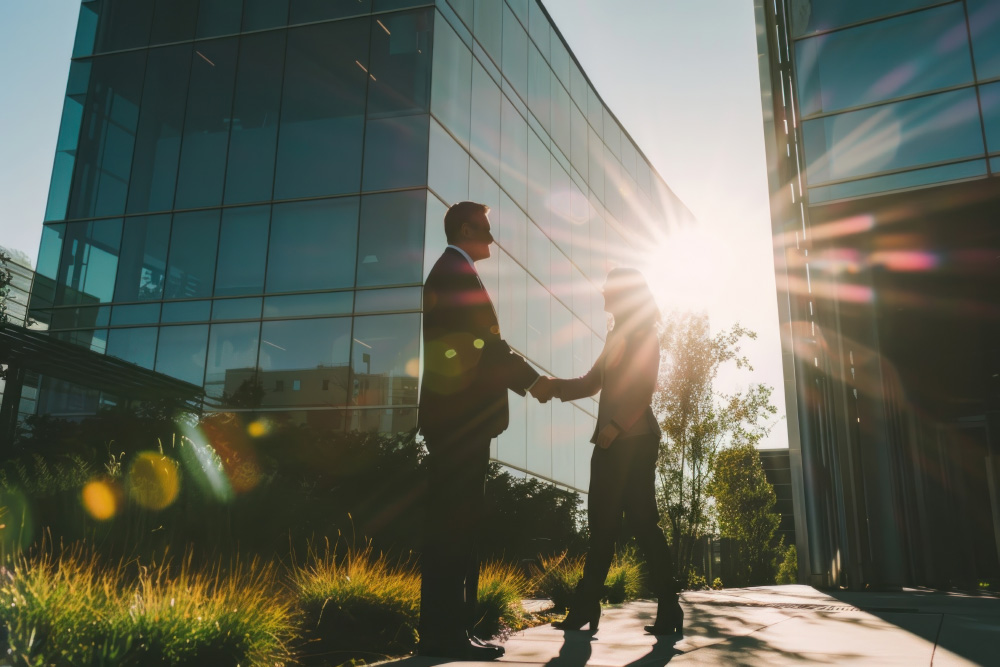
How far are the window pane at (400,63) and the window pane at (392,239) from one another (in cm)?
194

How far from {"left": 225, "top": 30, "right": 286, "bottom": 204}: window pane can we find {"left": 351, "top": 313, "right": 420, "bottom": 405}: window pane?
13.2 ft

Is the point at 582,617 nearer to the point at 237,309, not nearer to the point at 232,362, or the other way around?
the point at 232,362

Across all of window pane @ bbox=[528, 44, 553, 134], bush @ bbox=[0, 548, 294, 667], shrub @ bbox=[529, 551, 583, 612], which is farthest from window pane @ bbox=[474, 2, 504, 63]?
bush @ bbox=[0, 548, 294, 667]

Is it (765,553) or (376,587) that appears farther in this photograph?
(765,553)

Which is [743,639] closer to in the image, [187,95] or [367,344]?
[367,344]

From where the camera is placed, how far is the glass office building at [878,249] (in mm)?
11445

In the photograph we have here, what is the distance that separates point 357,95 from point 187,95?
4.29 metres

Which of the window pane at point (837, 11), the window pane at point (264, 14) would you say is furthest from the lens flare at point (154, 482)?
the window pane at point (264, 14)

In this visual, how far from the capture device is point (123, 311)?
15711mm

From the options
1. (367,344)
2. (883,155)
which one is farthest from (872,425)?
(367,344)

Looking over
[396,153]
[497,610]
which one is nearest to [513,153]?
[396,153]

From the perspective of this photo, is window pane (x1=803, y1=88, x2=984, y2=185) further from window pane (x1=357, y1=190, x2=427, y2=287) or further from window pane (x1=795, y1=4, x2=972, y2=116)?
window pane (x1=357, y1=190, x2=427, y2=287)

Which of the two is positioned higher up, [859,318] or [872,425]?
[859,318]

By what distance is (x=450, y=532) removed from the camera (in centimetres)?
318
